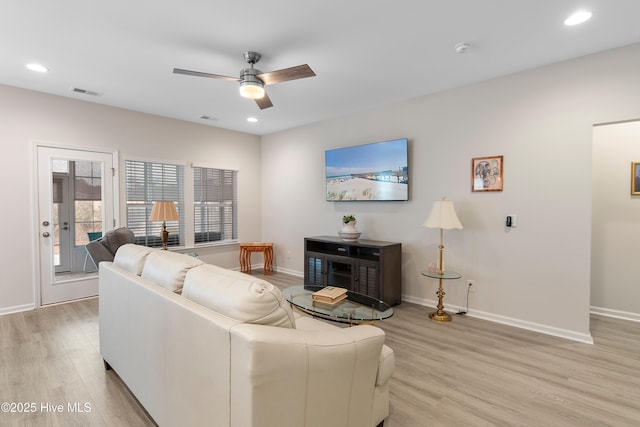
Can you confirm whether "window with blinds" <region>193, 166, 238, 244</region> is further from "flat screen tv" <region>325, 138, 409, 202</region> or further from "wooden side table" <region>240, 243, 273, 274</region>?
"flat screen tv" <region>325, 138, 409, 202</region>

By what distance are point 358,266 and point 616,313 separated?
3049 millimetres

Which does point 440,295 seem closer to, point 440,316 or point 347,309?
point 440,316

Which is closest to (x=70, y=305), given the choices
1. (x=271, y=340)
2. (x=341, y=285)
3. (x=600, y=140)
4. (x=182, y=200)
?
(x=182, y=200)

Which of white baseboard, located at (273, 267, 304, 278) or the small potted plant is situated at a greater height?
the small potted plant

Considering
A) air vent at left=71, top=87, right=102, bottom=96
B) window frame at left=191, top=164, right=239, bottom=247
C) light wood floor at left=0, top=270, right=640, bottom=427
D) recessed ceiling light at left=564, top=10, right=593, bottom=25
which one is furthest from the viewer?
window frame at left=191, top=164, right=239, bottom=247

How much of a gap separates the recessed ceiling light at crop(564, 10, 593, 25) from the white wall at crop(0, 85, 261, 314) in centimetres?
508

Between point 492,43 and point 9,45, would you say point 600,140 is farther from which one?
point 9,45

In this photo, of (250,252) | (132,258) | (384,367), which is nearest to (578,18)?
(384,367)

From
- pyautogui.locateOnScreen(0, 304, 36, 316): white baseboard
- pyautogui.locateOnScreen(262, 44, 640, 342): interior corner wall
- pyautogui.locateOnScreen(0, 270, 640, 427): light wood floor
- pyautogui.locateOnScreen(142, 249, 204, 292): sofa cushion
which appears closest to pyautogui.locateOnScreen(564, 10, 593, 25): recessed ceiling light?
pyautogui.locateOnScreen(262, 44, 640, 342): interior corner wall

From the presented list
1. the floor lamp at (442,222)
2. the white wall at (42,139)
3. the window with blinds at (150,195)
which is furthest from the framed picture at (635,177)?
the window with blinds at (150,195)

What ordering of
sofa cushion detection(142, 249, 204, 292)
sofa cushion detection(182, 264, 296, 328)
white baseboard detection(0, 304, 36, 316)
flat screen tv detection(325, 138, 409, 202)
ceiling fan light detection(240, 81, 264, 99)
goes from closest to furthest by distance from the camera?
sofa cushion detection(182, 264, 296, 328)
sofa cushion detection(142, 249, 204, 292)
ceiling fan light detection(240, 81, 264, 99)
white baseboard detection(0, 304, 36, 316)
flat screen tv detection(325, 138, 409, 202)

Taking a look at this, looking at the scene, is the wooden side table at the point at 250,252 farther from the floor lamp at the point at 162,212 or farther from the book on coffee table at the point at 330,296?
the book on coffee table at the point at 330,296

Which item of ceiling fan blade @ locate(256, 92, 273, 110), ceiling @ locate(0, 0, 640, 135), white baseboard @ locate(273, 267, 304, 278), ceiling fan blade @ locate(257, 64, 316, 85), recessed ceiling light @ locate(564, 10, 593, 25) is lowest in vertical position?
white baseboard @ locate(273, 267, 304, 278)

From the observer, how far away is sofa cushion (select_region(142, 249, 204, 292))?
1.80 metres
